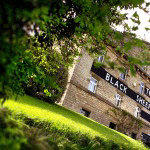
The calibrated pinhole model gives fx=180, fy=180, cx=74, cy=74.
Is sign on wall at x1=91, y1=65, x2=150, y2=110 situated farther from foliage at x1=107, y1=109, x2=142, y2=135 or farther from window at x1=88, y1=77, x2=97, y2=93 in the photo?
foliage at x1=107, y1=109, x2=142, y2=135

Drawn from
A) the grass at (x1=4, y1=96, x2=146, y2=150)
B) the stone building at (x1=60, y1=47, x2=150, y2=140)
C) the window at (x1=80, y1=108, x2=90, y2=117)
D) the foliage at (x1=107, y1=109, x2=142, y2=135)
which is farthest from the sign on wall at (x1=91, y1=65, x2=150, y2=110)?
the grass at (x1=4, y1=96, x2=146, y2=150)

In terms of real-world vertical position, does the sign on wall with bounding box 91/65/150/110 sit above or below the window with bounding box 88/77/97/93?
above

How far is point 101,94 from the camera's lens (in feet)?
50.6

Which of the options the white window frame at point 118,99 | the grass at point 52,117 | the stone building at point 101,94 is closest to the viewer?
the grass at point 52,117

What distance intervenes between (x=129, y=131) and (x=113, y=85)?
4468 millimetres

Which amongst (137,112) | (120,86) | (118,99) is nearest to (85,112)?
(118,99)

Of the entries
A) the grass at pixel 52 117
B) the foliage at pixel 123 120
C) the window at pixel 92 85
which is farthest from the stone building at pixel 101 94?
the grass at pixel 52 117

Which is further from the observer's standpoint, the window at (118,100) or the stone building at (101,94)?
the window at (118,100)

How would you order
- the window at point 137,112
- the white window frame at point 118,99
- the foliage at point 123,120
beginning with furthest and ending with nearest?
the window at point 137,112, the white window frame at point 118,99, the foliage at point 123,120

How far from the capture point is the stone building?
44.7ft

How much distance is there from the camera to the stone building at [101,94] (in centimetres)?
1361

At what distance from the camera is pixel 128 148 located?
257 inches

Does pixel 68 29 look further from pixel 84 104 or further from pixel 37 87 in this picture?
pixel 84 104

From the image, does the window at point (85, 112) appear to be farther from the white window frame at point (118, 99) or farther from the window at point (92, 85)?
the white window frame at point (118, 99)
